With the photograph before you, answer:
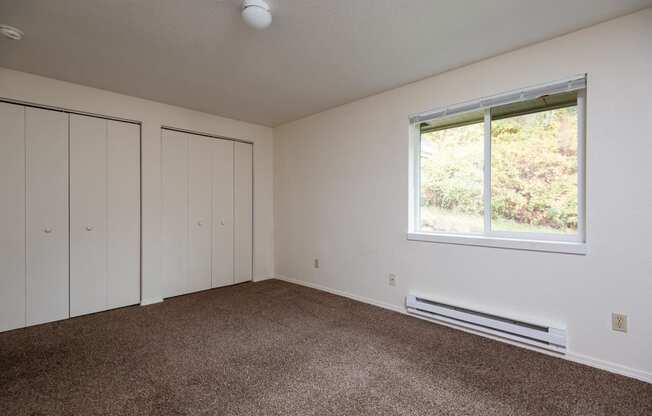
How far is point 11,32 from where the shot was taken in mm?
2166

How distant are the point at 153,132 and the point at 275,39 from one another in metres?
2.13

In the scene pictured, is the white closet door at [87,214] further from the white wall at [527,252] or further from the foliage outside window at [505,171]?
the foliage outside window at [505,171]

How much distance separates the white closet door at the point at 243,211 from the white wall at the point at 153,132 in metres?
0.09

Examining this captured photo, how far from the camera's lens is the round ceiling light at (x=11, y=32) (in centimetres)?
213

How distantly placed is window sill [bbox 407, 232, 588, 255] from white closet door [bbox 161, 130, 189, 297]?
2.76 metres

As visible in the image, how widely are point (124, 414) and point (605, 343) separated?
Result: 2995mm

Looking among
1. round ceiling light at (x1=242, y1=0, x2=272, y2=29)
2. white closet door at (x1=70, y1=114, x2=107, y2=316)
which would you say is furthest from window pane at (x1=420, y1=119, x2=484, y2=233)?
white closet door at (x1=70, y1=114, x2=107, y2=316)

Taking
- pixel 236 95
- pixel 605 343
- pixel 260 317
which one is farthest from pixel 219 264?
pixel 605 343

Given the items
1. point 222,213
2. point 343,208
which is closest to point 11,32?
point 222,213

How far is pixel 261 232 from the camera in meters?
4.70

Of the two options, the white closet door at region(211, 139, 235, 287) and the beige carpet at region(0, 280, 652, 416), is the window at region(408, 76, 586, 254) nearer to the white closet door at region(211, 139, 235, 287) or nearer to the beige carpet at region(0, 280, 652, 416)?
the beige carpet at region(0, 280, 652, 416)

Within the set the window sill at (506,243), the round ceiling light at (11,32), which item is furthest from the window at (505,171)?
the round ceiling light at (11,32)

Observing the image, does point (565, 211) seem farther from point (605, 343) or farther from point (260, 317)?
point (260, 317)

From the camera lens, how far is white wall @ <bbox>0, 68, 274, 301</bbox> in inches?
115
